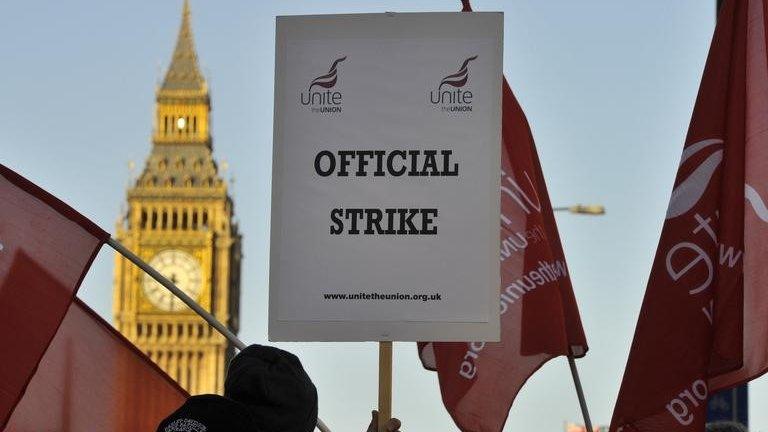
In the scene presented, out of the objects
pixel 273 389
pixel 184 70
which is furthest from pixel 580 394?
pixel 184 70

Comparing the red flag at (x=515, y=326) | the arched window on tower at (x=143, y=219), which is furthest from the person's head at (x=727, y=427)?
the arched window on tower at (x=143, y=219)

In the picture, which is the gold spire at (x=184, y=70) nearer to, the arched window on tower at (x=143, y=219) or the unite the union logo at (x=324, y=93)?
the arched window on tower at (x=143, y=219)

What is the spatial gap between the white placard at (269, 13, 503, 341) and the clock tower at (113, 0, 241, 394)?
115959mm

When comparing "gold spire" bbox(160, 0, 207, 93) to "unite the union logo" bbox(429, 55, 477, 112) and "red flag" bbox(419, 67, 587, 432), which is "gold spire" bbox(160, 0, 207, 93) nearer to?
"red flag" bbox(419, 67, 587, 432)

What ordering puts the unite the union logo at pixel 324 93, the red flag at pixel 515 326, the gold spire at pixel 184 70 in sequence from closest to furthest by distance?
the unite the union logo at pixel 324 93 → the red flag at pixel 515 326 → the gold spire at pixel 184 70

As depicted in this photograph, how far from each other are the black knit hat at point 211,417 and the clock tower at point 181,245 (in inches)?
4664

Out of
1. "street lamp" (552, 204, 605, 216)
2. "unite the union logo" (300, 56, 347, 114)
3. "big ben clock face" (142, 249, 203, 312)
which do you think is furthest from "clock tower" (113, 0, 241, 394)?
"unite the union logo" (300, 56, 347, 114)

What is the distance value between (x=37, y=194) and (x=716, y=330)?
3.07 meters

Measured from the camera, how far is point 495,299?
25.7ft

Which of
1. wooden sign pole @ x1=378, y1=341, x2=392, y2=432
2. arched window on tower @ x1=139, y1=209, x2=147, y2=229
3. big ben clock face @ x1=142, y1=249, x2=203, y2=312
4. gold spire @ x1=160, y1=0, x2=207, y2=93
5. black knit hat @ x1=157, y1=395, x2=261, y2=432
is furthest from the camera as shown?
gold spire @ x1=160, y1=0, x2=207, y2=93

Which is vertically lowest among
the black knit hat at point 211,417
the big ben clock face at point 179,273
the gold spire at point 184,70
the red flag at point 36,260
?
the big ben clock face at point 179,273

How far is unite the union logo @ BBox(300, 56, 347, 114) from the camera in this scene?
26.6 feet

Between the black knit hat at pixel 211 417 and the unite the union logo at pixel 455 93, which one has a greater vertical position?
the unite the union logo at pixel 455 93

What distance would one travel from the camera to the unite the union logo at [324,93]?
8109 millimetres
